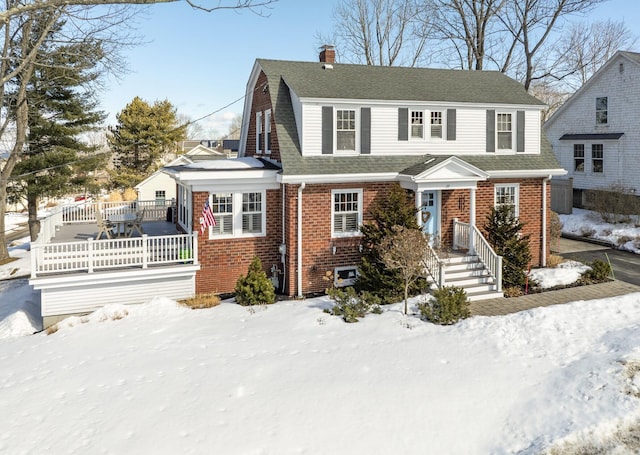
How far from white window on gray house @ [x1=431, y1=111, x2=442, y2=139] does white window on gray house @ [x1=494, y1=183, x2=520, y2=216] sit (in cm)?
273

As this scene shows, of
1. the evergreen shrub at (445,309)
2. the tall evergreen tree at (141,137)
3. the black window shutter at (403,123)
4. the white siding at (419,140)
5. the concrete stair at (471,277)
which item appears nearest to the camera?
the evergreen shrub at (445,309)

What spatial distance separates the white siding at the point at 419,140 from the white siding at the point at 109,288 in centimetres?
547

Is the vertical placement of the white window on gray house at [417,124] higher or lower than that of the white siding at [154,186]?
higher

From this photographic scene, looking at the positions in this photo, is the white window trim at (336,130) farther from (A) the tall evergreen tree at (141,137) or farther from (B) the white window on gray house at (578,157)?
(A) the tall evergreen tree at (141,137)

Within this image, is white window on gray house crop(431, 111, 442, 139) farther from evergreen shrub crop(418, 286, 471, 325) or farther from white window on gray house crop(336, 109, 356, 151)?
evergreen shrub crop(418, 286, 471, 325)

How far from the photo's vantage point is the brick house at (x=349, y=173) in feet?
51.8

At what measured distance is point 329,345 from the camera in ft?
36.9

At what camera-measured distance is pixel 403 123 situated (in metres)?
17.0

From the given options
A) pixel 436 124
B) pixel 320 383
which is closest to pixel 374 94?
pixel 436 124

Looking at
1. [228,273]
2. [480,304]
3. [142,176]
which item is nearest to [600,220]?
[480,304]

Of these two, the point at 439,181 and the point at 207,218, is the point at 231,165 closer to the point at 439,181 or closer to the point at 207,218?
the point at 207,218

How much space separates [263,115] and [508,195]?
30.0 feet

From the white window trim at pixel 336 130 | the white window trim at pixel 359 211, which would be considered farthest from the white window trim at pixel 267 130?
the white window trim at pixel 359 211

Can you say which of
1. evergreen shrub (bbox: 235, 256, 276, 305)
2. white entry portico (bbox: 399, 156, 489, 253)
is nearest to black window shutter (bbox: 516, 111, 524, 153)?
white entry portico (bbox: 399, 156, 489, 253)
